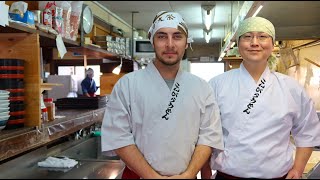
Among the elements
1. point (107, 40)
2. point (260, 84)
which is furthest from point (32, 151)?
point (107, 40)

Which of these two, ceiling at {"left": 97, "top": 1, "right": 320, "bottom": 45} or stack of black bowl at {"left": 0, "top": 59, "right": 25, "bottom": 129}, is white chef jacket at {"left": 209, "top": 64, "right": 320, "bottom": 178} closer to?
ceiling at {"left": 97, "top": 1, "right": 320, "bottom": 45}

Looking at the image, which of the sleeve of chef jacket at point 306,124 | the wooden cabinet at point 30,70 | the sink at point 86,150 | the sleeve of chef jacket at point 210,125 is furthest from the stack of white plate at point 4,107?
the sleeve of chef jacket at point 306,124

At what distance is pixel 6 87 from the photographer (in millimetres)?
1645

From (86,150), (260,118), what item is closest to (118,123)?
(260,118)

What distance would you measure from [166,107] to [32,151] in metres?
1.00

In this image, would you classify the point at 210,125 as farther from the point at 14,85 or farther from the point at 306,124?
the point at 14,85

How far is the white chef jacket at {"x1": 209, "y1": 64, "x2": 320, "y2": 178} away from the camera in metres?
1.29

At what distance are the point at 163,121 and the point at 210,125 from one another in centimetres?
19

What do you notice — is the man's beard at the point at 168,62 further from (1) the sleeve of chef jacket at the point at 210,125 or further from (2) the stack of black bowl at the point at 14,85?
(2) the stack of black bowl at the point at 14,85

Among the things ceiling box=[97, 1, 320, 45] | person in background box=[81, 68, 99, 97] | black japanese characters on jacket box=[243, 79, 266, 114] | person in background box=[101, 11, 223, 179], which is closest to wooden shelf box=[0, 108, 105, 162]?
person in background box=[101, 11, 223, 179]

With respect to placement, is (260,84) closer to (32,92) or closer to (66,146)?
(32,92)

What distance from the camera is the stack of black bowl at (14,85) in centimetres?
163

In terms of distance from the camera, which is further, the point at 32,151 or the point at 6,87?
the point at 32,151

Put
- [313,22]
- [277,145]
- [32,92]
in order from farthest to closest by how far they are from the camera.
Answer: [32,92]
[313,22]
[277,145]
